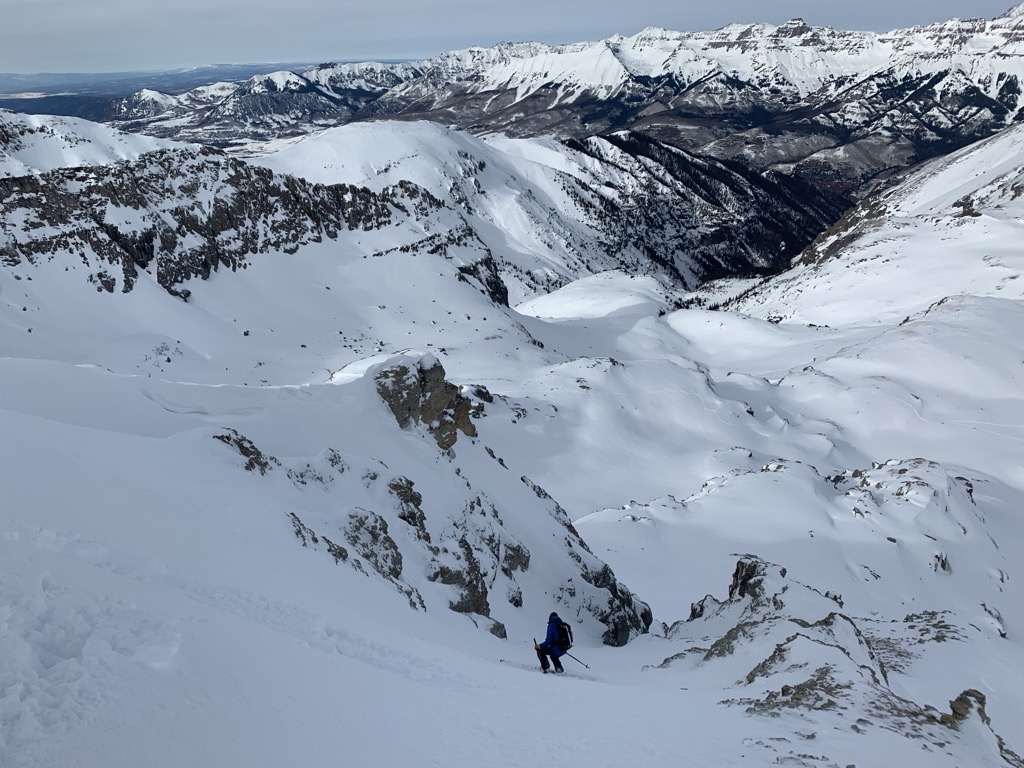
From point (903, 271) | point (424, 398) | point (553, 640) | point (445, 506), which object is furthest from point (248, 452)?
point (903, 271)

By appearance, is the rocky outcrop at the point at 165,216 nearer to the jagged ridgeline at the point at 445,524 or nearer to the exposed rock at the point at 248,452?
the jagged ridgeline at the point at 445,524

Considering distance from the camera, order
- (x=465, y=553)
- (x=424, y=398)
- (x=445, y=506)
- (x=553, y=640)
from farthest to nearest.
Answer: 1. (x=424, y=398)
2. (x=445, y=506)
3. (x=465, y=553)
4. (x=553, y=640)

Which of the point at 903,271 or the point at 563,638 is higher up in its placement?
the point at 563,638

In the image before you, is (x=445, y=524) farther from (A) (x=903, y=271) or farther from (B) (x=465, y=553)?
(A) (x=903, y=271)

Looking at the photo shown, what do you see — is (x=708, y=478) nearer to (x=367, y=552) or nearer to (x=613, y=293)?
(x=367, y=552)

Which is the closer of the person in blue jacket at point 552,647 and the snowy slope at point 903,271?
the person in blue jacket at point 552,647

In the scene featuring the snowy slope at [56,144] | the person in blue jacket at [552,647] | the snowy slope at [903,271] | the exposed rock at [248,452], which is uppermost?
the snowy slope at [56,144]

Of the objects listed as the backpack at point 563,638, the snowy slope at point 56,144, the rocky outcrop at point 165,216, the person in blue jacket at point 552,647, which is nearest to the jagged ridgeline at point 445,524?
the person in blue jacket at point 552,647
